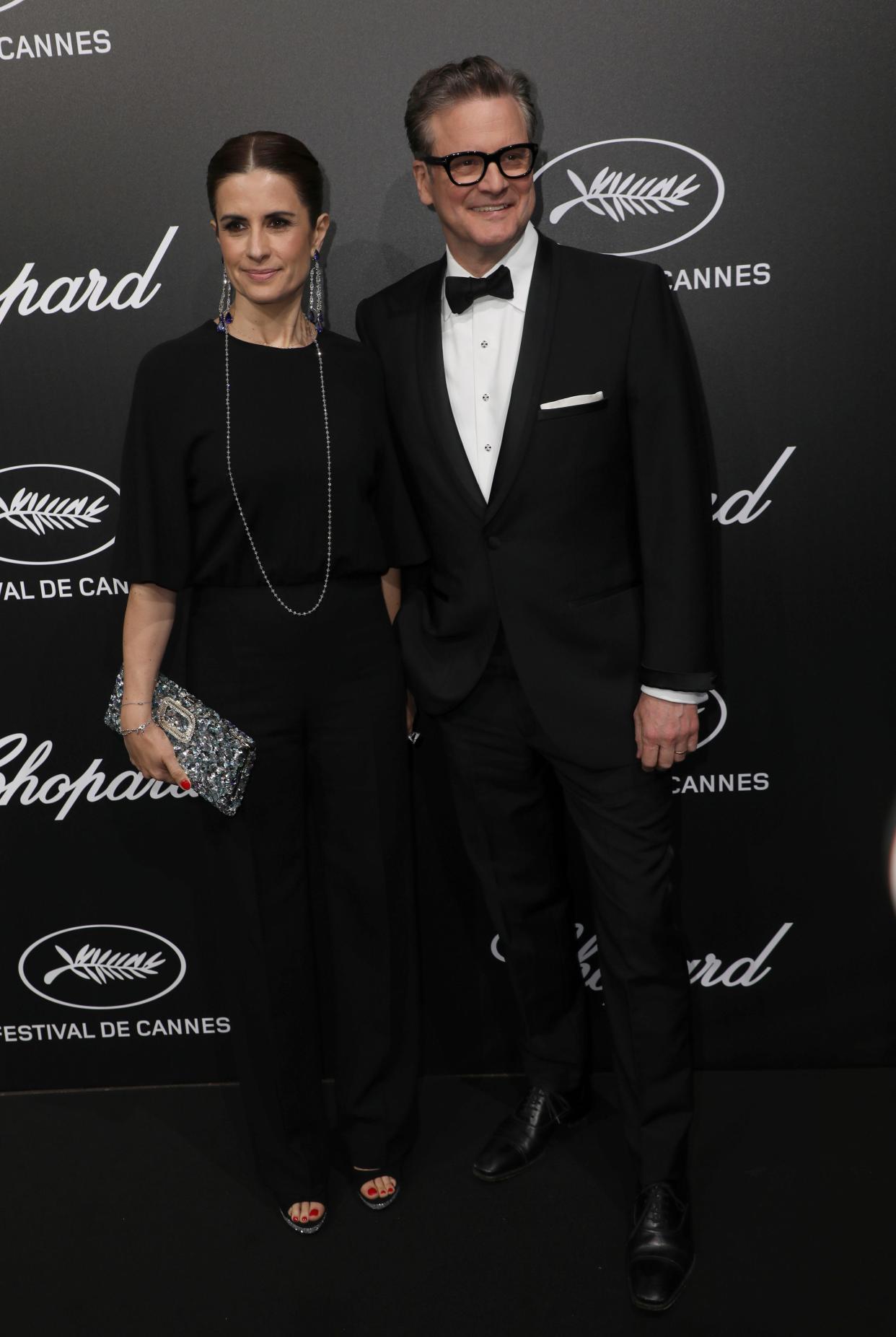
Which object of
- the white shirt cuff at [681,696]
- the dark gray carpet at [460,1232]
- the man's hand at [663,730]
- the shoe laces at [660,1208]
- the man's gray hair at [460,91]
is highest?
the man's gray hair at [460,91]

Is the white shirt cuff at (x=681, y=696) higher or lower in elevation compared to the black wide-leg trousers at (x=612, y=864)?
higher

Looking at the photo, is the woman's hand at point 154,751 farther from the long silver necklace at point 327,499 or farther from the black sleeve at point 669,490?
the black sleeve at point 669,490

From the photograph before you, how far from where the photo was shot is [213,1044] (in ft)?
10.0

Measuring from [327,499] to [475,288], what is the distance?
466 mm

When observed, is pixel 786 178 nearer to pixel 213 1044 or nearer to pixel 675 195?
pixel 675 195

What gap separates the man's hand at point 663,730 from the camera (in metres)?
2.27

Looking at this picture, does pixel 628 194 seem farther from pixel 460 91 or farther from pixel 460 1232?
pixel 460 1232

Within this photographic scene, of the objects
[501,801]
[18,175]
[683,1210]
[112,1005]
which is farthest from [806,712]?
[18,175]

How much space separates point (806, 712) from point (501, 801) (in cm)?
75

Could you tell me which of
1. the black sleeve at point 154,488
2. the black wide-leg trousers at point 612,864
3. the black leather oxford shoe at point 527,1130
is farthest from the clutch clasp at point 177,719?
the black leather oxford shoe at point 527,1130

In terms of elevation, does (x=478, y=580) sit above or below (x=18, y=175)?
below

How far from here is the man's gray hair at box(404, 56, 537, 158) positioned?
2139 mm

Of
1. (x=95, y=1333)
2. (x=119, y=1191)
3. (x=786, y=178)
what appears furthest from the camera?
(x=119, y=1191)

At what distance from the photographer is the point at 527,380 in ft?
7.23
